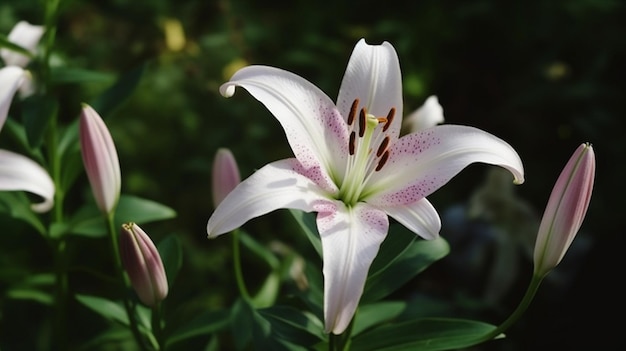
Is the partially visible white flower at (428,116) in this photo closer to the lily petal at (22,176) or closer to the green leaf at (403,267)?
the green leaf at (403,267)

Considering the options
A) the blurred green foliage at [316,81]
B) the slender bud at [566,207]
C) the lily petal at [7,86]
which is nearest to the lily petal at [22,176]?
the lily petal at [7,86]

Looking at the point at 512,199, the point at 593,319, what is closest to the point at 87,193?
the point at 512,199

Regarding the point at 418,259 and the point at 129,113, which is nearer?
the point at 418,259

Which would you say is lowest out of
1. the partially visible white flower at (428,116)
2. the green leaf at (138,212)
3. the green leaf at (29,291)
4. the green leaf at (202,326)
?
the green leaf at (29,291)

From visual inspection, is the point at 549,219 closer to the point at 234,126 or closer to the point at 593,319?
the point at 593,319

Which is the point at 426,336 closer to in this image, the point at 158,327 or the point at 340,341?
the point at 340,341

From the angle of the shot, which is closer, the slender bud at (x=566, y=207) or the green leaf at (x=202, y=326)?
the slender bud at (x=566, y=207)

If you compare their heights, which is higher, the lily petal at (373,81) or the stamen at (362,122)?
the lily petal at (373,81)
